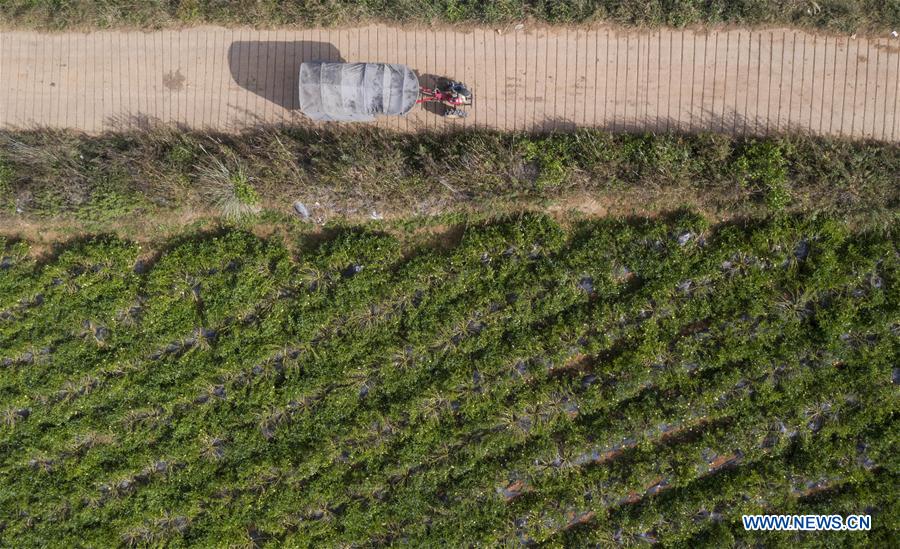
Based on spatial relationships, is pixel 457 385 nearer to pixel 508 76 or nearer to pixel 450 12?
pixel 508 76

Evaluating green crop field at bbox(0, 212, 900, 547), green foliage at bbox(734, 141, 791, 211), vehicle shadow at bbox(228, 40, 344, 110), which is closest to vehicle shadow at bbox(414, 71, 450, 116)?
vehicle shadow at bbox(228, 40, 344, 110)

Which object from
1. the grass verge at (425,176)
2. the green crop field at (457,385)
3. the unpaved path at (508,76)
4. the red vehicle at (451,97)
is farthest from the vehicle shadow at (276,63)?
the green crop field at (457,385)

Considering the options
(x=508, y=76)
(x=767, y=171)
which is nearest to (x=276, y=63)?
(x=508, y=76)

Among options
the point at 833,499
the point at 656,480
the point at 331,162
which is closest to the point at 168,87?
the point at 331,162

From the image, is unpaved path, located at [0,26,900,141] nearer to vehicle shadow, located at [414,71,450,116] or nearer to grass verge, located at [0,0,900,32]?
vehicle shadow, located at [414,71,450,116]

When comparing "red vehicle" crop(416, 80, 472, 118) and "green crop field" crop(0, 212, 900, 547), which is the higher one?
"red vehicle" crop(416, 80, 472, 118)

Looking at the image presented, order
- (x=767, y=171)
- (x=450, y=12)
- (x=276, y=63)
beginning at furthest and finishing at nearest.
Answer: (x=276, y=63), (x=450, y=12), (x=767, y=171)

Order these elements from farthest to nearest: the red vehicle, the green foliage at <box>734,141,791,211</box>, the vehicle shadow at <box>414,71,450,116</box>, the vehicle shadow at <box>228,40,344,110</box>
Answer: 1. the vehicle shadow at <box>228,40,344,110</box>
2. the vehicle shadow at <box>414,71,450,116</box>
3. the red vehicle
4. the green foliage at <box>734,141,791,211</box>
